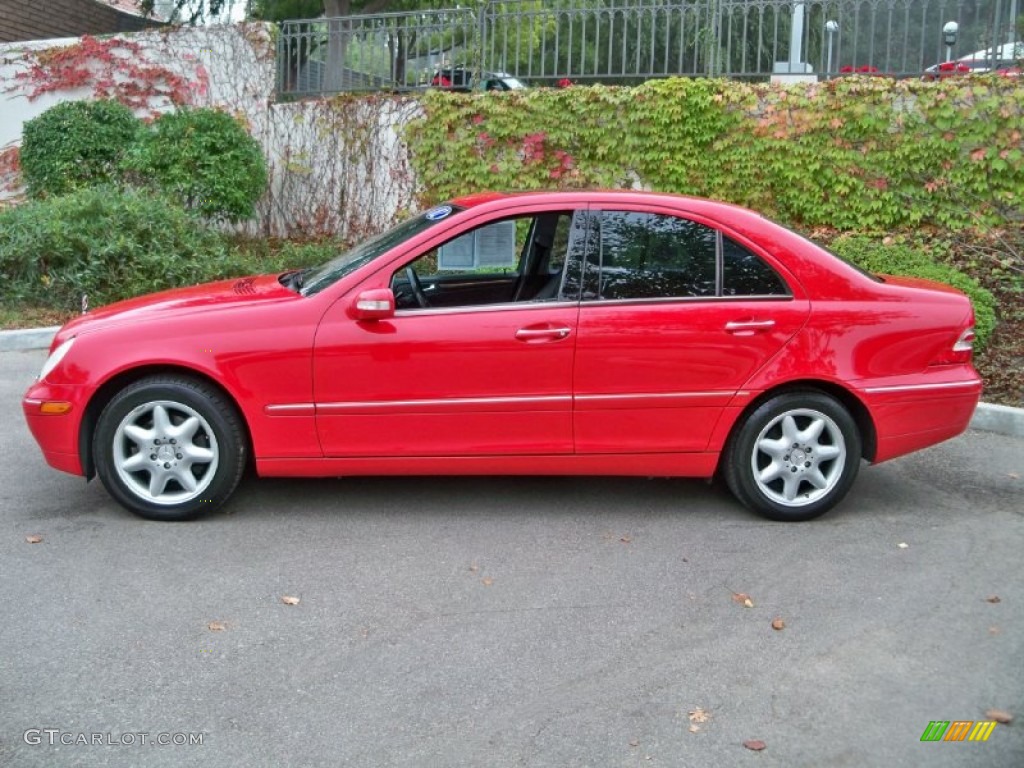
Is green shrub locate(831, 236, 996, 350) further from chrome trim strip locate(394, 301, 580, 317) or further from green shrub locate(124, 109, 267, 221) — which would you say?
green shrub locate(124, 109, 267, 221)

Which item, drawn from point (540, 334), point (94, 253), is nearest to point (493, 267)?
point (540, 334)

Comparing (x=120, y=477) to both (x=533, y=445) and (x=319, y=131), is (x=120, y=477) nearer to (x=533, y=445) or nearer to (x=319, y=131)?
(x=533, y=445)

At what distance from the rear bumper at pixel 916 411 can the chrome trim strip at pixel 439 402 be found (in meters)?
1.54

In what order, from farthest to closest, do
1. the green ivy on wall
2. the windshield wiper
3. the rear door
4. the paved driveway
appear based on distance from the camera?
the green ivy on wall, the windshield wiper, the rear door, the paved driveway

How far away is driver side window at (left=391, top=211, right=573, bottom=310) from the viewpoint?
5363mm

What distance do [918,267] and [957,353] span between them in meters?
3.73

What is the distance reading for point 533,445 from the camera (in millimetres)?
5227

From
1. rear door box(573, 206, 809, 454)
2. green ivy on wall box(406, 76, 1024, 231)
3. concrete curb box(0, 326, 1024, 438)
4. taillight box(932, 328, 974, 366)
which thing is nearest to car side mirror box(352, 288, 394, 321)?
rear door box(573, 206, 809, 454)

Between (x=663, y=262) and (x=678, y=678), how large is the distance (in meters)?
2.22

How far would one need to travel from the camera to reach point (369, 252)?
5477 millimetres

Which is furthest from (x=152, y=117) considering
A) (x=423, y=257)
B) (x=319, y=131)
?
(x=423, y=257)

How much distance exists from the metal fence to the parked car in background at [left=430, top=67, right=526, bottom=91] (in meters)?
0.02

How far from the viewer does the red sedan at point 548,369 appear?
5.09 metres

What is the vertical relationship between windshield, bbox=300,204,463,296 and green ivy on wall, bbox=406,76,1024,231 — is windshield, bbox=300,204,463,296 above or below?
below
